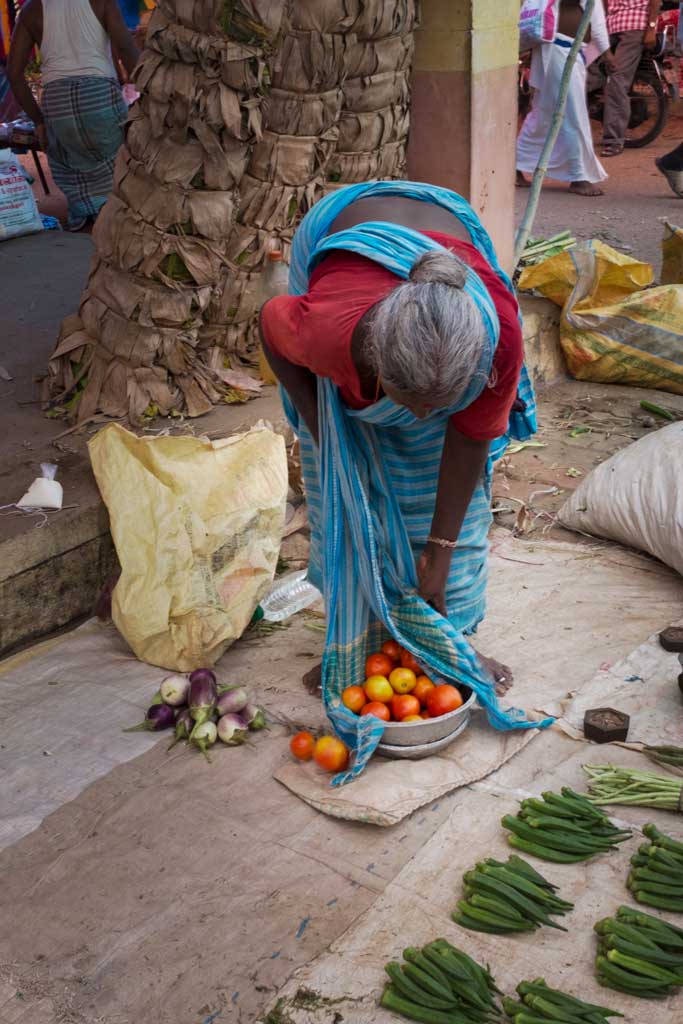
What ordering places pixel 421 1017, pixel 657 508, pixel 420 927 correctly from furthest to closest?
pixel 657 508 < pixel 420 927 < pixel 421 1017

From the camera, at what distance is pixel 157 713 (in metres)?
3.01

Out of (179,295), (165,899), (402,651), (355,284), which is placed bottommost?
(165,899)

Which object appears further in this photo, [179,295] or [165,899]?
[179,295]

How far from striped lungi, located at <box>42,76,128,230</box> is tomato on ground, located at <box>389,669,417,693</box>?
4936 mm

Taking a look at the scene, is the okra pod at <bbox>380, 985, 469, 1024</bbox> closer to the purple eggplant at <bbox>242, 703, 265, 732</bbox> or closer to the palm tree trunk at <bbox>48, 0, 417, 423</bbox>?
the purple eggplant at <bbox>242, 703, 265, 732</bbox>

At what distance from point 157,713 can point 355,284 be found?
1372mm

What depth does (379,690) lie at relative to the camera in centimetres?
286

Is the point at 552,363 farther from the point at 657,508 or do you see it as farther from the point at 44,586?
the point at 44,586

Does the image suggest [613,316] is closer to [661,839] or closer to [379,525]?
[379,525]

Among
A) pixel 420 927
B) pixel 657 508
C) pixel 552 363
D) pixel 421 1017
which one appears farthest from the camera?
pixel 552 363

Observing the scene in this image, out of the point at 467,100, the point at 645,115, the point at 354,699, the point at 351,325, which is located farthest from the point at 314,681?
the point at 645,115

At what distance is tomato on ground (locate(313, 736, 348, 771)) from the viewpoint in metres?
2.77

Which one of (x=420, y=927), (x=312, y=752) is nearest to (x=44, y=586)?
(x=312, y=752)

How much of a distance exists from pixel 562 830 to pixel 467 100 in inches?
144
